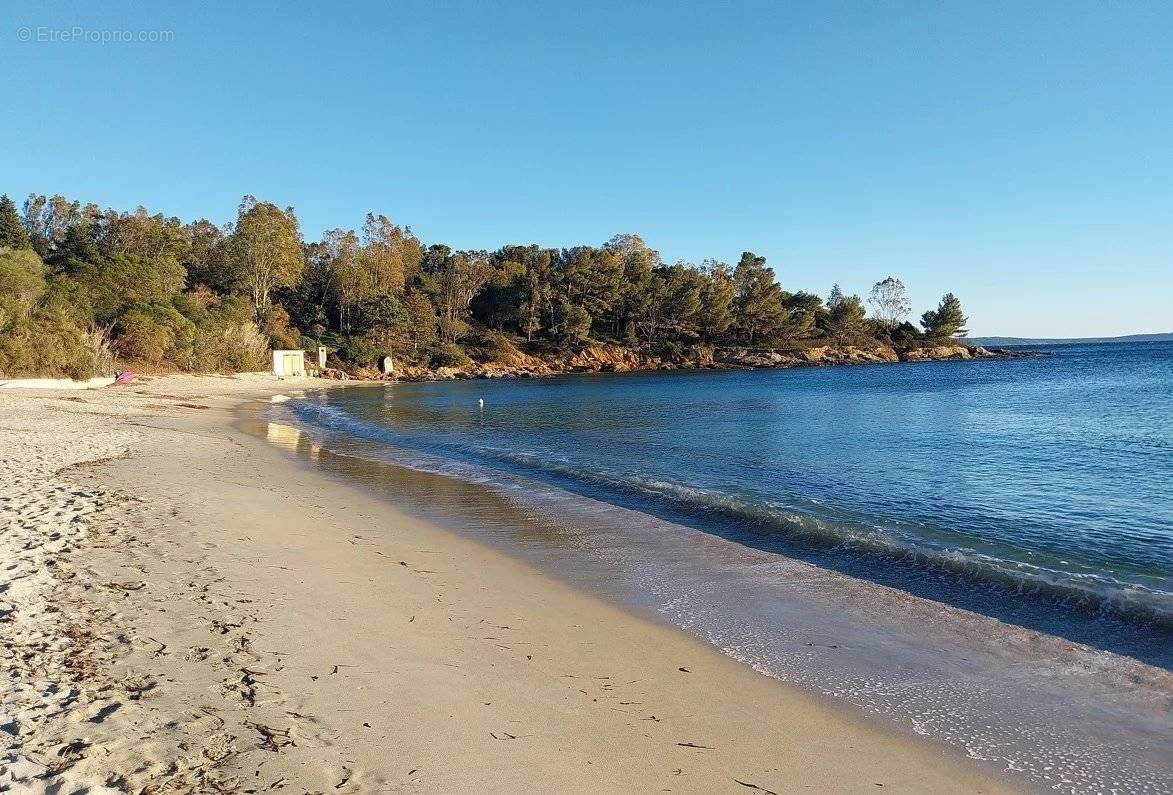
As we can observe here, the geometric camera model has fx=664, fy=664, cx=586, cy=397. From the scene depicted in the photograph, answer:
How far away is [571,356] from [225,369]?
50334 millimetres

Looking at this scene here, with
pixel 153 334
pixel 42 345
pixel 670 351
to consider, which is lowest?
pixel 42 345

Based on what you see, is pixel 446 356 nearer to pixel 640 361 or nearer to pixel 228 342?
pixel 640 361

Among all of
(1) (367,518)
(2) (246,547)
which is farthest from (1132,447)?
(2) (246,547)

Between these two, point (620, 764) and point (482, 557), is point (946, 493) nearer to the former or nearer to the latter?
point (482, 557)

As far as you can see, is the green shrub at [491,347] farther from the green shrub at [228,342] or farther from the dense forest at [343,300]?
the green shrub at [228,342]

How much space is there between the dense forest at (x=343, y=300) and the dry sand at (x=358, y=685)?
36642 millimetres

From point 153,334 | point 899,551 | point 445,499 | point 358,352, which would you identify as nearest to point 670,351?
point 358,352

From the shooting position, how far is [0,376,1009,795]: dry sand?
3.85 metres

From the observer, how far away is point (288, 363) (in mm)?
65125

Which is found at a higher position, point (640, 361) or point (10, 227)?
point (10, 227)

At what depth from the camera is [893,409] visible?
35062 millimetres

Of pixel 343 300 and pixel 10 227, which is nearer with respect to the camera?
pixel 10 227

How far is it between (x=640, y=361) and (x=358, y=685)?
9601cm

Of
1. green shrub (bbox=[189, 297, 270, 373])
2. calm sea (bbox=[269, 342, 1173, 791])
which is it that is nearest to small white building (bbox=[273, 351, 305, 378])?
green shrub (bbox=[189, 297, 270, 373])
